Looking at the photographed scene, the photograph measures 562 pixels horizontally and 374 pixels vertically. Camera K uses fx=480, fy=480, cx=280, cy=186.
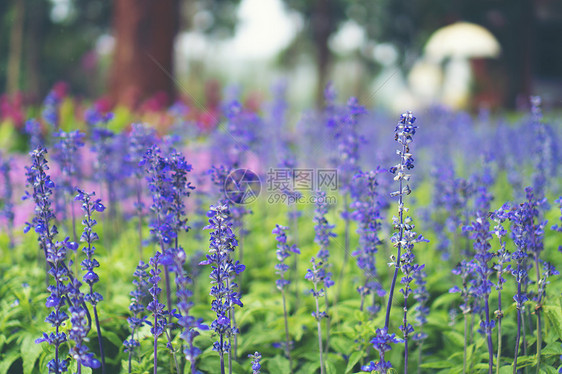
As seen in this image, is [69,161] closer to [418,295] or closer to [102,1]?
[418,295]

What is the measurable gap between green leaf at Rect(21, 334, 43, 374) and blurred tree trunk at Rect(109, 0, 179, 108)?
9434 millimetres

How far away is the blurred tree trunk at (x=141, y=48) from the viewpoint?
1204 centimetres

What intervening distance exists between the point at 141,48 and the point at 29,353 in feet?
34.7

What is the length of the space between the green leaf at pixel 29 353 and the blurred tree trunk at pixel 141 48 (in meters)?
9.43

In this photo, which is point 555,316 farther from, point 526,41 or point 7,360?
point 526,41

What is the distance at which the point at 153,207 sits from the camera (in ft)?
8.96

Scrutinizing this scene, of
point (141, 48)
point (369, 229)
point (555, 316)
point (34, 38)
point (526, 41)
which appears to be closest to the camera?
point (555, 316)

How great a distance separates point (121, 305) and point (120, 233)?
2.39m

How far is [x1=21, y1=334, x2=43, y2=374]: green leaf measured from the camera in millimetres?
2977

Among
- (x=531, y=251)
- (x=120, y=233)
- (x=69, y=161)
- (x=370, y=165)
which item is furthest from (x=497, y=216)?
(x=370, y=165)

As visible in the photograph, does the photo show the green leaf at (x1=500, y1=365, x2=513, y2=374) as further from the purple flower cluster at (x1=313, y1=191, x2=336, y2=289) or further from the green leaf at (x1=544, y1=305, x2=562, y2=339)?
the purple flower cluster at (x1=313, y1=191, x2=336, y2=289)

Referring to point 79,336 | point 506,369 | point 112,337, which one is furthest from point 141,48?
point 506,369

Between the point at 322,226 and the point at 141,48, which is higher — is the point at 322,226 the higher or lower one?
the lower one

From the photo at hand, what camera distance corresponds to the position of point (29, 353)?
119 inches
